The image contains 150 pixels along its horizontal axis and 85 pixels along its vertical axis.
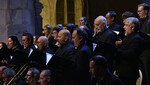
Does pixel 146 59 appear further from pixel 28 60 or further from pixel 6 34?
pixel 6 34

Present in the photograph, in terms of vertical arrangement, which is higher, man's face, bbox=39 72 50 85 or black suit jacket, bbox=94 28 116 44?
black suit jacket, bbox=94 28 116 44

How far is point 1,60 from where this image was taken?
6227 mm

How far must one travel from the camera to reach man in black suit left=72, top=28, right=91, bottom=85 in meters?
4.79

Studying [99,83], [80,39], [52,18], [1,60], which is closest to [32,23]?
[1,60]

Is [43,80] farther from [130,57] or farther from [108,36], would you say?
[130,57]

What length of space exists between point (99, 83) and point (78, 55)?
97cm

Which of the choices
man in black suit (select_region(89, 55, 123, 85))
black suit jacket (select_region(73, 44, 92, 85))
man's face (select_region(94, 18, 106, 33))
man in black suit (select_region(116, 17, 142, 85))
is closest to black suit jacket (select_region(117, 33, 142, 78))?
man in black suit (select_region(116, 17, 142, 85))

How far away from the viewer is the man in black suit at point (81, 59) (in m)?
4.79

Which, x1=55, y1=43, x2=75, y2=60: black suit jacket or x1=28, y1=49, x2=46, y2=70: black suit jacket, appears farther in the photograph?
x1=55, y1=43, x2=75, y2=60: black suit jacket

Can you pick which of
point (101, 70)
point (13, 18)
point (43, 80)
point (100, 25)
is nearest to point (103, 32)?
point (100, 25)

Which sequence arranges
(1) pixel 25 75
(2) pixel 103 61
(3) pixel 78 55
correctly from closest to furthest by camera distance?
1. (2) pixel 103 61
2. (3) pixel 78 55
3. (1) pixel 25 75

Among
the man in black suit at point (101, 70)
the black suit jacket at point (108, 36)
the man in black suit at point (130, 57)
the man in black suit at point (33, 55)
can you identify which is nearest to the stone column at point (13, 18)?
the man in black suit at point (33, 55)

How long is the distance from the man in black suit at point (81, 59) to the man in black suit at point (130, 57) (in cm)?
44

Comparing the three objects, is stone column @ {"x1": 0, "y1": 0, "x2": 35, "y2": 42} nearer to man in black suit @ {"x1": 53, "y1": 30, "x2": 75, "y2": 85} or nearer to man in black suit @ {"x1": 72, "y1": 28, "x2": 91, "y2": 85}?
man in black suit @ {"x1": 53, "y1": 30, "x2": 75, "y2": 85}
